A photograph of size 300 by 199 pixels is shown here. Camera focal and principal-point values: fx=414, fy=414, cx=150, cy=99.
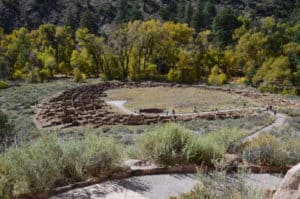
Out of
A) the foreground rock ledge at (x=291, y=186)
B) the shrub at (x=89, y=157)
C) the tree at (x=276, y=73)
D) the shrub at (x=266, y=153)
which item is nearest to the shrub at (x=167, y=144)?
the shrub at (x=89, y=157)

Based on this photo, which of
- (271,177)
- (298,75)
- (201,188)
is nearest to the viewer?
(201,188)

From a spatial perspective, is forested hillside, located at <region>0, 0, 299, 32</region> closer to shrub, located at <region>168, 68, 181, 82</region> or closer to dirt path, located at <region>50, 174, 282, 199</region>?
shrub, located at <region>168, 68, 181, 82</region>

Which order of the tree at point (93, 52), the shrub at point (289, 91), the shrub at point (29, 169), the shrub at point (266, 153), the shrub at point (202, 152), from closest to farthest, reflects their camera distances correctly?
the shrub at point (29, 169)
the shrub at point (202, 152)
the shrub at point (266, 153)
the shrub at point (289, 91)
the tree at point (93, 52)

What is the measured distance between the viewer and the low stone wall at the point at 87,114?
34344 mm

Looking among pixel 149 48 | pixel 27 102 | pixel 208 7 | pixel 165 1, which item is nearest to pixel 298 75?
pixel 149 48

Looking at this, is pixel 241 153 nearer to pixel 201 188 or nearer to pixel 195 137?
pixel 195 137

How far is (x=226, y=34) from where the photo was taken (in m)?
79.8

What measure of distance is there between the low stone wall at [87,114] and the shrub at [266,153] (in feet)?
58.4

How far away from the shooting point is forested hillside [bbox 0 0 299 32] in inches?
3920

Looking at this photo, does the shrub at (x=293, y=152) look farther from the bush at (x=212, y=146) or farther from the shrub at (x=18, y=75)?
the shrub at (x=18, y=75)

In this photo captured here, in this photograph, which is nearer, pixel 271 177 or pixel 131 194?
pixel 131 194

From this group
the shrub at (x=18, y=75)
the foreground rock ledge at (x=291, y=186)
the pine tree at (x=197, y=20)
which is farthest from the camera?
the pine tree at (x=197, y=20)

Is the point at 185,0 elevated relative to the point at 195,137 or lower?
elevated

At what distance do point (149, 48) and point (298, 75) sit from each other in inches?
889
